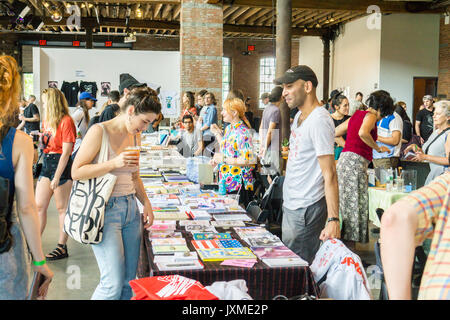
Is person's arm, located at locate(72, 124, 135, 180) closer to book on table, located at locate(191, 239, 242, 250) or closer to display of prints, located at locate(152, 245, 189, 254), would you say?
display of prints, located at locate(152, 245, 189, 254)

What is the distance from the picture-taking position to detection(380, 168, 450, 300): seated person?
3.42ft

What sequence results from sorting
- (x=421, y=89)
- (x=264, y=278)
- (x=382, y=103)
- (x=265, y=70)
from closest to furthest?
(x=264, y=278)
(x=382, y=103)
(x=421, y=89)
(x=265, y=70)

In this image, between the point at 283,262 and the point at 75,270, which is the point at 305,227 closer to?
the point at 283,262

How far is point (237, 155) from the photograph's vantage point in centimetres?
438

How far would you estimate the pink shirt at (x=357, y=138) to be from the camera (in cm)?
470

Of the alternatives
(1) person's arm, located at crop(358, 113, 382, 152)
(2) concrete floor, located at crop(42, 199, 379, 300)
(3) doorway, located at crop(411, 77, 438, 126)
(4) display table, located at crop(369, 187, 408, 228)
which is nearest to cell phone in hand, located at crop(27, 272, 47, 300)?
(2) concrete floor, located at crop(42, 199, 379, 300)

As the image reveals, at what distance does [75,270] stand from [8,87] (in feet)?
9.73

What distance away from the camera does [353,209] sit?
4812 millimetres

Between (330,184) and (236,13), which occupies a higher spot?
(236,13)

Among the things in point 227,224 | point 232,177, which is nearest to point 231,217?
point 227,224
